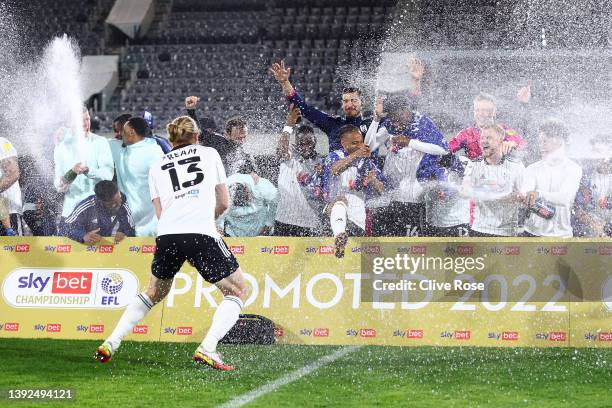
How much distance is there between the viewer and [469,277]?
26.3 feet

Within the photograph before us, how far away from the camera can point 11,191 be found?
1005cm

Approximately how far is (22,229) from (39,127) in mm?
5526

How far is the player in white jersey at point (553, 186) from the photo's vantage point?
8469 millimetres

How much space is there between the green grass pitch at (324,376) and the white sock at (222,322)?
7.5 inches

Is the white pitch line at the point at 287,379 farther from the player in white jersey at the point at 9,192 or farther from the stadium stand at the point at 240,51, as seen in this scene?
the stadium stand at the point at 240,51

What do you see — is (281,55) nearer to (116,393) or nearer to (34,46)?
(34,46)

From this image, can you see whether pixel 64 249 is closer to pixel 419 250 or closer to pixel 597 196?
pixel 419 250

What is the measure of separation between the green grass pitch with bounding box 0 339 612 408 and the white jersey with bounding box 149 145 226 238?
0.96 m

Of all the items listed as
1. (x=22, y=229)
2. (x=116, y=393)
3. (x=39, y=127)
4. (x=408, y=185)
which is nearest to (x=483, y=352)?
(x=408, y=185)

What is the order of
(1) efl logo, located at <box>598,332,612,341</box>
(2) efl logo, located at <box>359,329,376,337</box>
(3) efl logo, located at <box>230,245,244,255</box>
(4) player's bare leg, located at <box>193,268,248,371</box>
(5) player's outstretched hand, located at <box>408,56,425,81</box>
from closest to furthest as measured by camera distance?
1. (4) player's bare leg, located at <box>193,268,248,371</box>
2. (1) efl logo, located at <box>598,332,612,341</box>
3. (2) efl logo, located at <box>359,329,376,337</box>
4. (3) efl logo, located at <box>230,245,244,255</box>
5. (5) player's outstretched hand, located at <box>408,56,425,81</box>

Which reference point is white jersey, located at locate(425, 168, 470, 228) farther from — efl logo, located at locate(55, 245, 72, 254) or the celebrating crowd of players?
efl logo, located at locate(55, 245, 72, 254)

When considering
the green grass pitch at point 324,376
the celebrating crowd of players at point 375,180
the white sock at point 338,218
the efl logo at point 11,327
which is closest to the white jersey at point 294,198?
the celebrating crowd of players at point 375,180

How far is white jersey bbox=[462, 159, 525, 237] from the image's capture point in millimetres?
8430

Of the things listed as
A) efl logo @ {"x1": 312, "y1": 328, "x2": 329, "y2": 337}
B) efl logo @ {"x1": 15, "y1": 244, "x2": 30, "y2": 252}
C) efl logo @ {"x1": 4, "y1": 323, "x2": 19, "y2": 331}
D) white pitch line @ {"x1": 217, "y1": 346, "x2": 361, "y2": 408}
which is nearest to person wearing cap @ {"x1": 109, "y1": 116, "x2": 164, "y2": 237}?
efl logo @ {"x1": 15, "y1": 244, "x2": 30, "y2": 252}
